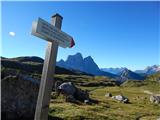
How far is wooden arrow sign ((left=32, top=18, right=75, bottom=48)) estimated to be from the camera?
11195 millimetres

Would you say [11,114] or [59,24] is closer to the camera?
[59,24]

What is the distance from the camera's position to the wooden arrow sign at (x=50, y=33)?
36.7 feet

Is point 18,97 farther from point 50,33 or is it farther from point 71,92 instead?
point 71,92

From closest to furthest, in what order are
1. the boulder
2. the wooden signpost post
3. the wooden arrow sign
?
the wooden arrow sign
the wooden signpost post
the boulder

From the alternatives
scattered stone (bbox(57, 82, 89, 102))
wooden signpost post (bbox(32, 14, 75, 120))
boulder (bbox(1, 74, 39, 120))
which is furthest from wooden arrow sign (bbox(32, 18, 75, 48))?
scattered stone (bbox(57, 82, 89, 102))

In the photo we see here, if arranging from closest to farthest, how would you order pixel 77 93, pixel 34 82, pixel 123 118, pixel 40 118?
pixel 40 118, pixel 34 82, pixel 123 118, pixel 77 93

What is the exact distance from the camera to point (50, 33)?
12.1 metres

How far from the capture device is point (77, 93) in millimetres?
40344

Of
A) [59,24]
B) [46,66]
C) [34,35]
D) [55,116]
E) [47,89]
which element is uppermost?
[59,24]

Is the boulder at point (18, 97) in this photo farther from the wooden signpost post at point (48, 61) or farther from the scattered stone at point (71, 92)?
the scattered stone at point (71, 92)

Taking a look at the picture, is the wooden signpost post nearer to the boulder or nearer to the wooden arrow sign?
the wooden arrow sign

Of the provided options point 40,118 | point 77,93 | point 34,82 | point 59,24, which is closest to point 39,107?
point 40,118

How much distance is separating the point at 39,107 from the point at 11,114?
8.87 m

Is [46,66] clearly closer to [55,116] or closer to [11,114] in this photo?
[11,114]
